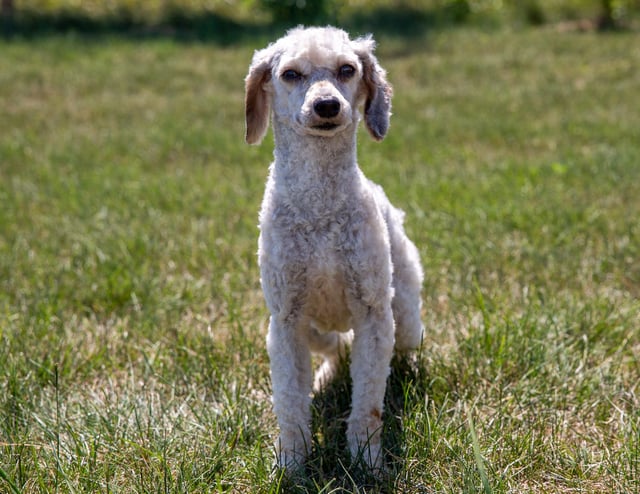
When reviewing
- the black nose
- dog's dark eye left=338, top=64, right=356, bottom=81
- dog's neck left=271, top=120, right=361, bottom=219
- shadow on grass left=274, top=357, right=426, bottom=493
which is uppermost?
dog's dark eye left=338, top=64, right=356, bottom=81

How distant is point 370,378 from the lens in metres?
2.97

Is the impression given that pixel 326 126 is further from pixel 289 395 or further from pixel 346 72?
pixel 289 395

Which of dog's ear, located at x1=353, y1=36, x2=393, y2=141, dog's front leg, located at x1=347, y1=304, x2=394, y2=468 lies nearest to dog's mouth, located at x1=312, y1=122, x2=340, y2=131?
dog's ear, located at x1=353, y1=36, x2=393, y2=141

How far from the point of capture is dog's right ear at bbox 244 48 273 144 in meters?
3.05

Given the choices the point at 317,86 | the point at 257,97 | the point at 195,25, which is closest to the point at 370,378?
the point at 317,86

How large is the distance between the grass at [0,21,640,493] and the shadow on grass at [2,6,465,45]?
4.98 metres

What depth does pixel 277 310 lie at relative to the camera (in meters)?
2.97

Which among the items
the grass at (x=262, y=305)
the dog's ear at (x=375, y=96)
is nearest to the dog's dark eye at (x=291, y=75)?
the dog's ear at (x=375, y=96)

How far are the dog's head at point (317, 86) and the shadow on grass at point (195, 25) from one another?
430 inches

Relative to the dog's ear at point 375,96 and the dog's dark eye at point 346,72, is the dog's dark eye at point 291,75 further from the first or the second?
the dog's ear at point 375,96

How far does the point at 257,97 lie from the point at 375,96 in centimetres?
51

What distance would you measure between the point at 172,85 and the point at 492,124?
5.13m

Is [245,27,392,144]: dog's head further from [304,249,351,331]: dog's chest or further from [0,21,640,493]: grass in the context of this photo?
[0,21,640,493]: grass

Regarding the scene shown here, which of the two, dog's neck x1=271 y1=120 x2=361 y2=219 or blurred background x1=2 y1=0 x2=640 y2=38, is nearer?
dog's neck x1=271 y1=120 x2=361 y2=219
